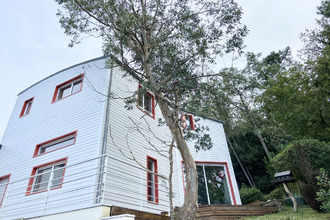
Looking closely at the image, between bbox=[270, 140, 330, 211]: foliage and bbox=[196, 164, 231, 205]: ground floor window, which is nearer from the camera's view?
bbox=[270, 140, 330, 211]: foliage

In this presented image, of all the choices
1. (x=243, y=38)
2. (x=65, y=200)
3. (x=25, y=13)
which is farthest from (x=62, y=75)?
(x=243, y=38)

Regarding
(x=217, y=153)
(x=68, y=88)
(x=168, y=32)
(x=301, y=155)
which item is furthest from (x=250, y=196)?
(x=68, y=88)

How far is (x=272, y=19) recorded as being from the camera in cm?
1337

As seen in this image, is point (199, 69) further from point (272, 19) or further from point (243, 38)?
point (272, 19)

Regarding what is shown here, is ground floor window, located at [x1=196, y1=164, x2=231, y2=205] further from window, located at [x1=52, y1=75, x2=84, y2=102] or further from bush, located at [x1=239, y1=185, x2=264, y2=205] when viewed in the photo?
window, located at [x1=52, y1=75, x2=84, y2=102]

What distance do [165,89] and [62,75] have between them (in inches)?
244

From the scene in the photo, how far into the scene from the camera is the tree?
681 cm

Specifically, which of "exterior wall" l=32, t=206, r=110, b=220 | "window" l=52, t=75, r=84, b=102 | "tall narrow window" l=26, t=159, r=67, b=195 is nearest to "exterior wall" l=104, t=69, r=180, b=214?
"exterior wall" l=32, t=206, r=110, b=220

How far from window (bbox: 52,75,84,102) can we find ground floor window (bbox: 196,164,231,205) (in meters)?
6.58

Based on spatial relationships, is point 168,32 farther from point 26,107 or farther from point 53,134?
point 26,107

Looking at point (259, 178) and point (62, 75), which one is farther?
point (259, 178)

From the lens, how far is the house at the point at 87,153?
21.6ft

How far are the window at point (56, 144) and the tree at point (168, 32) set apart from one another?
329 centimetres

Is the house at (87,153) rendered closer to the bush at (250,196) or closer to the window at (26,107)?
the window at (26,107)
